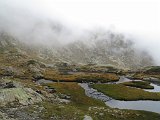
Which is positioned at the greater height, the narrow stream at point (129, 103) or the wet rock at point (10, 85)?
the wet rock at point (10, 85)

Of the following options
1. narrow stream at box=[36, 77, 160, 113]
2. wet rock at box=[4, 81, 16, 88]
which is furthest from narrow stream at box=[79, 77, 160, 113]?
wet rock at box=[4, 81, 16, 88]

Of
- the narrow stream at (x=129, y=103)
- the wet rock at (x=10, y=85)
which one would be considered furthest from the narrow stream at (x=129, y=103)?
the wet rock at (x=10, y=85)

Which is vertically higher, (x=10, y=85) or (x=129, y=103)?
(x=10, y=85)

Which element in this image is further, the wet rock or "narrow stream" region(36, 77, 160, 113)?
the wet rock

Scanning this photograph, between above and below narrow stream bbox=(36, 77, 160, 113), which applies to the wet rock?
above

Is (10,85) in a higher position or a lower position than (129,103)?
higher

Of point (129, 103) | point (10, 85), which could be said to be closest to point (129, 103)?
point (129, 103)

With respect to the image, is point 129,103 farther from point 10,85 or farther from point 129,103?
point 10,85

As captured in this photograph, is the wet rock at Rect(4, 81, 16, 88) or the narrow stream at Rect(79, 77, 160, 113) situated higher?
the wet rock at Rect(4, 81, 16, 88)

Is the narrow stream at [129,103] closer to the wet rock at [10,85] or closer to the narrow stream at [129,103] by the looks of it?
the narrow stream at [129,103]

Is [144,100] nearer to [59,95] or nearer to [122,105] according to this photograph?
[122,105]

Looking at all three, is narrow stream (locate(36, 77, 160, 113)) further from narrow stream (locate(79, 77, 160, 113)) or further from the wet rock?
the wet rock

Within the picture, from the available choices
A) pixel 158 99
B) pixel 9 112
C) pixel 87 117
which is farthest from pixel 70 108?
pixel 158 99

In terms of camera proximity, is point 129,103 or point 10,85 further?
point 129,103
